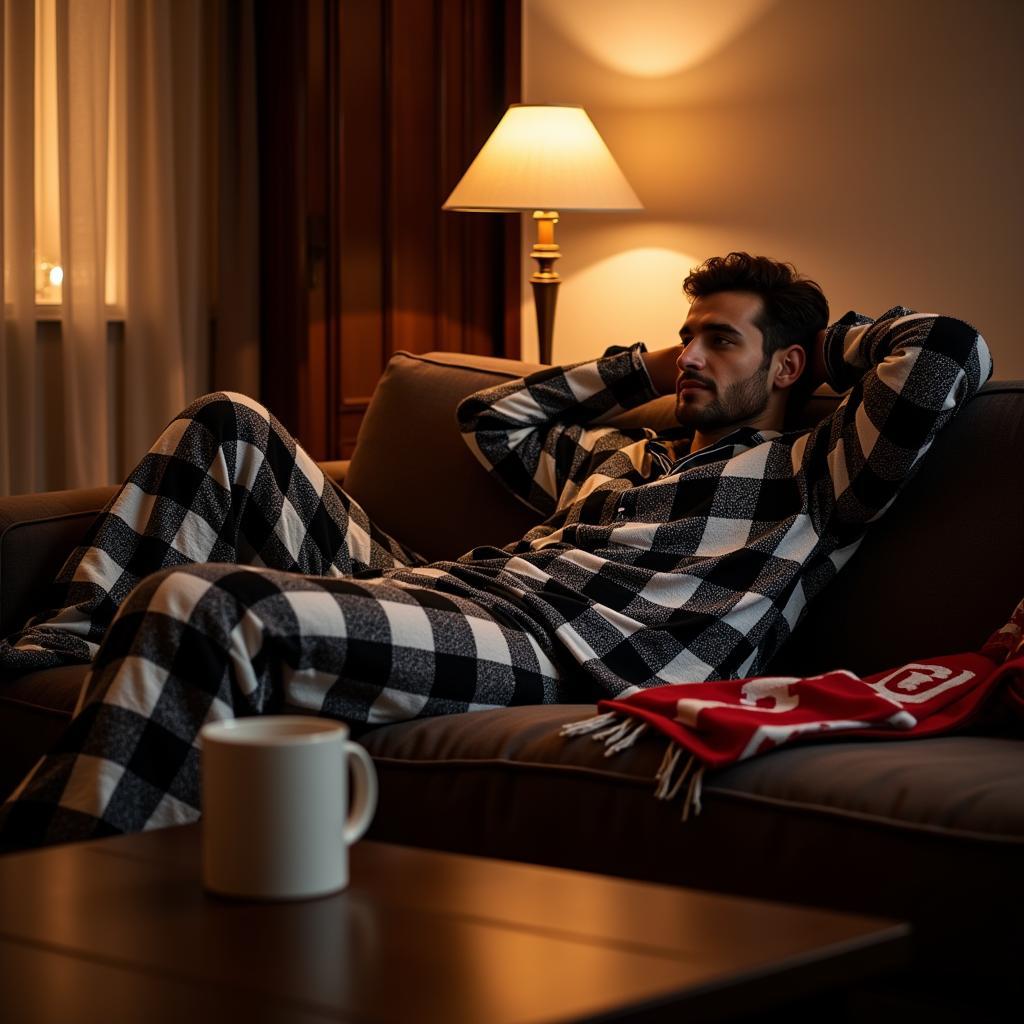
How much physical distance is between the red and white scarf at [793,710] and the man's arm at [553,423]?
746 millimetres

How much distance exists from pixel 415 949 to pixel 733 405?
4.96 feet

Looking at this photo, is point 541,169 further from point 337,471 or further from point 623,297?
point 337,471

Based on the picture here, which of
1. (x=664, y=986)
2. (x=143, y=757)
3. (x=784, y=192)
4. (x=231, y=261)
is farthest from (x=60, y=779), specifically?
(x=784, y=192)

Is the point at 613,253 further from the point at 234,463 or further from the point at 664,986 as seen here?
the point at 664,986

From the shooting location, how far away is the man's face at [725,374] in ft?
7.39

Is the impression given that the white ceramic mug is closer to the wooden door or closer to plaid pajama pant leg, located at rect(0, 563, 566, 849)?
plaid pajama pant leg, located at rect(0, 563, 566, 849)

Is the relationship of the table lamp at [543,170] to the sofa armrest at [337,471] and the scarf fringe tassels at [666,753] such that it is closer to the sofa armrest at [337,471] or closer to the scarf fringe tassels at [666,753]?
the sofa armrest at [337,471]

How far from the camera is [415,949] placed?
A: 0.84 metres

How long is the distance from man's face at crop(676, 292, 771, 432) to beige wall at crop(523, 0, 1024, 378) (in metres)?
1.47

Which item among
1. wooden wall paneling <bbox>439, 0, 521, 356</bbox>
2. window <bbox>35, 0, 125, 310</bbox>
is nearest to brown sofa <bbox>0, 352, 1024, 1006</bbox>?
window <bbox>35, 0, 125, 310</bbox>

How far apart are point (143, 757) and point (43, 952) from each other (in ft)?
1.98

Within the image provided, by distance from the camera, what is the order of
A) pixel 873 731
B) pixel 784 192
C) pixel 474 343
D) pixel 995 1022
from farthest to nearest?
1. pixel 474 343
2. pixel 784 192
3. pixel 873 731
4. pixel 995 1022

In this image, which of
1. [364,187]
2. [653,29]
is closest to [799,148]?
[653,29]

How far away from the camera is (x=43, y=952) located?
85cm
